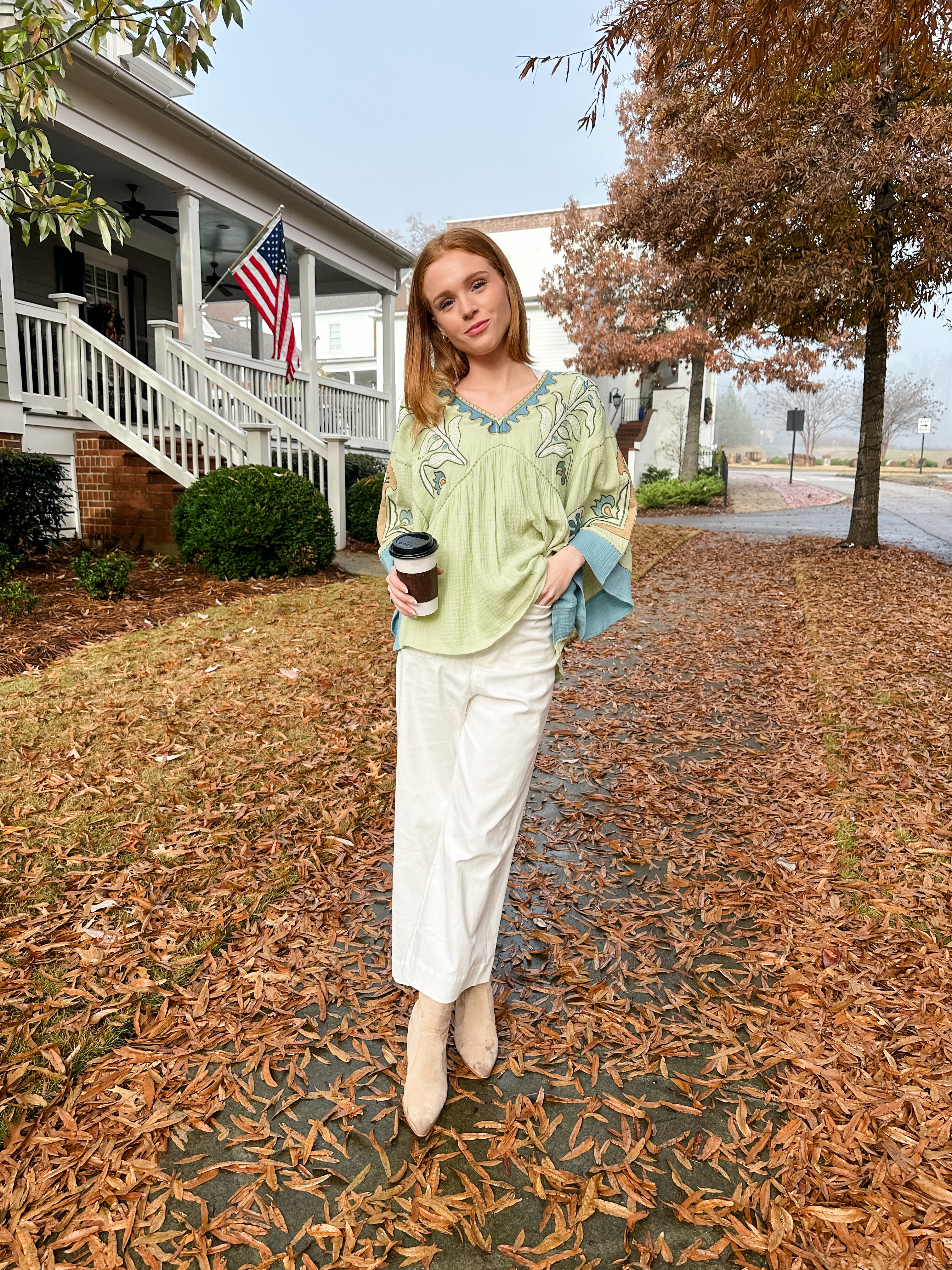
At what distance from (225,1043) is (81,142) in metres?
10.0

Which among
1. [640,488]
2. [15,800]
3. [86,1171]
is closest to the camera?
[86,1171]

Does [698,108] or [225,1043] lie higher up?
[698,108]

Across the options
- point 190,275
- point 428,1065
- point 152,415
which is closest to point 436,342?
point 428,1065

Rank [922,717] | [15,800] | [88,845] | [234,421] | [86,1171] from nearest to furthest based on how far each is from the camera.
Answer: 1. [86,1171]
2. [88,845]
3. [15,800]
4. [922,717]
5. [234,421]

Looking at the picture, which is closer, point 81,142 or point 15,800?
point 15,800

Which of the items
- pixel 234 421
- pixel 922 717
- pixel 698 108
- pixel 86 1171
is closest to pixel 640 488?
pixel 698 108

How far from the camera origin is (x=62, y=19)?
426cm

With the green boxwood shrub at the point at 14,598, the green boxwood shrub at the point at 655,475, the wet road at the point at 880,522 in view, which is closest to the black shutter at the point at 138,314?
the green boxwood shrub at the point at 14,598

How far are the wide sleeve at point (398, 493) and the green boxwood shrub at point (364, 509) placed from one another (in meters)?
9.14

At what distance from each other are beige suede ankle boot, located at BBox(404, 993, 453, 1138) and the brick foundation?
7.90 metres

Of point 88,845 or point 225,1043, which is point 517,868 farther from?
point 88,845

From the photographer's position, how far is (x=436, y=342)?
6.87 feet

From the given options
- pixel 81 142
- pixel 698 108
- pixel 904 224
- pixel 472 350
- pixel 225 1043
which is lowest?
pixel 225 1043

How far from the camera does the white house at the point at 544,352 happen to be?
2792 centimetres
